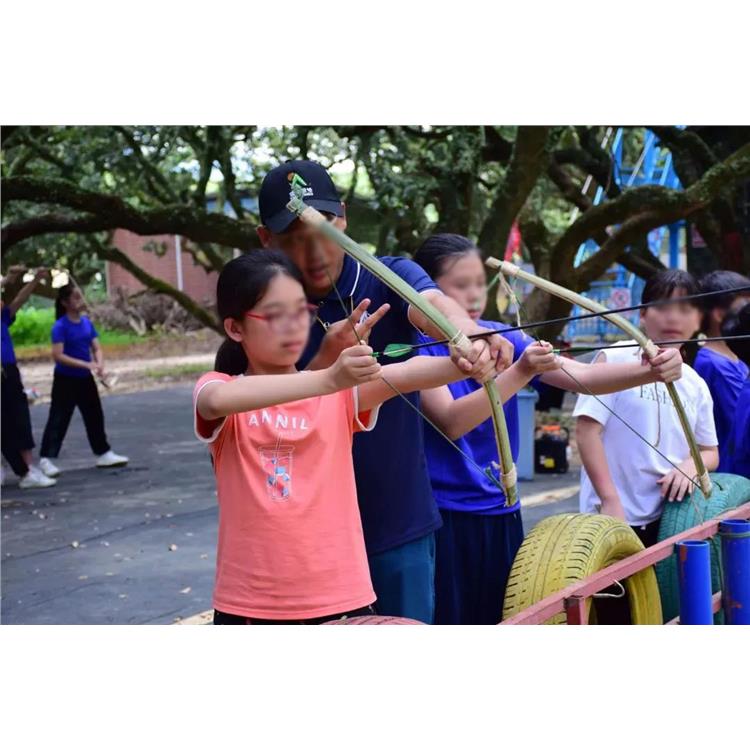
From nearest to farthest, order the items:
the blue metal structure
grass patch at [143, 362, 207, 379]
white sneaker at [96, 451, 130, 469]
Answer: white sneaker at [96, 451, 130, 469]
the blue metal structure
grass patch at [143, 362, 207, 379]

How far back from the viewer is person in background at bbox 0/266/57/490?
7.90 meters

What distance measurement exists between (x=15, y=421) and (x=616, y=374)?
6243 millimetres

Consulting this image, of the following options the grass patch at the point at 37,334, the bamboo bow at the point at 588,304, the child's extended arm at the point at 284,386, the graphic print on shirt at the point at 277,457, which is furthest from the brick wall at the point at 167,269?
the child's extended arm at the point at 284,386

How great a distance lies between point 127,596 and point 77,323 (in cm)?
421

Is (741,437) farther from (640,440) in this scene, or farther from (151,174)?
(151,174)

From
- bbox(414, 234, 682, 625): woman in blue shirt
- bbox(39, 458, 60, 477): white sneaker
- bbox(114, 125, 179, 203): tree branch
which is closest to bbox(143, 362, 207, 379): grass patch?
bbox(114, 125, 179, 203): tree branch

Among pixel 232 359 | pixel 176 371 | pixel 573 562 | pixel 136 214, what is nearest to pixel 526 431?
pixel 136 214

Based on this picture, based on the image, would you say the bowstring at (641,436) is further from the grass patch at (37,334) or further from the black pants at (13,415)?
the grass patch at (37,334)

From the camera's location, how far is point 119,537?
257 inches

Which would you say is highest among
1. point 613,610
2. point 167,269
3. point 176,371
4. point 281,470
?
point 167,269

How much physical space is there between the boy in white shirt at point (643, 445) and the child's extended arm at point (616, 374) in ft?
1.49

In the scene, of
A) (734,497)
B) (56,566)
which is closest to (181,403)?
(56,566)

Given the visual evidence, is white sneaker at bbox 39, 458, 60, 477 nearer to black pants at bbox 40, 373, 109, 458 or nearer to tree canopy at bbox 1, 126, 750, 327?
black pants at bbox 40, 373, 109, 458

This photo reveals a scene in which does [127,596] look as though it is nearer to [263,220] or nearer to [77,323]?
[263,220]
